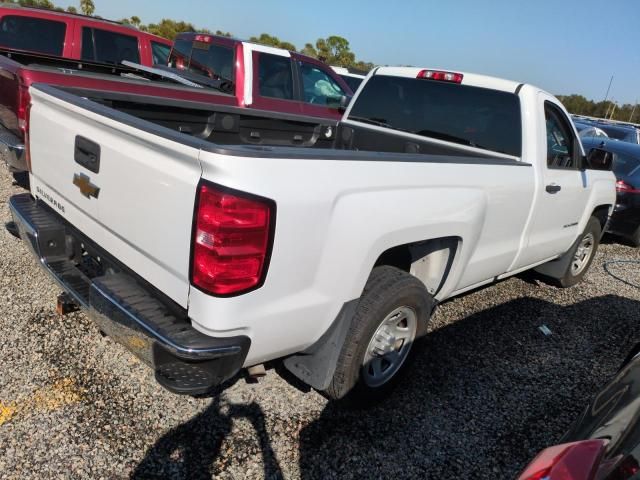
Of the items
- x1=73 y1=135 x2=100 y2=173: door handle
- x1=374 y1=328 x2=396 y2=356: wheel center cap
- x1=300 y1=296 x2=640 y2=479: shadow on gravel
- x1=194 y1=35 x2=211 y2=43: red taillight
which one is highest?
x1=194 y1=35 x2=211 y2=43: red taillight

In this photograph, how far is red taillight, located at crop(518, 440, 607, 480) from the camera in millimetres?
1240

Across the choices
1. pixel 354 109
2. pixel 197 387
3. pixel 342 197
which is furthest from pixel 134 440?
pixel 354 109

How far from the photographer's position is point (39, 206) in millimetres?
3176

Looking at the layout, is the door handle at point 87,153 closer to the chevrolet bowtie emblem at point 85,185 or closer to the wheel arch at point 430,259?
the chevrolet bowtie emblem at point 85,185

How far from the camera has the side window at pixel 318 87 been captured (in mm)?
7574

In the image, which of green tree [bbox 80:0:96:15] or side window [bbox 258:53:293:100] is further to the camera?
green tree [bbox 80:0:96:15]

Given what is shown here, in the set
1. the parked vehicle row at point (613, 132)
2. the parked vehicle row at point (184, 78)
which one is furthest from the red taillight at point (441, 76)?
the parked vehicle row at point (613, 132)

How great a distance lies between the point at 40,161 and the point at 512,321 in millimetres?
3917

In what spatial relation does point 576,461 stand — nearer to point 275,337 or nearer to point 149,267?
point 275,337

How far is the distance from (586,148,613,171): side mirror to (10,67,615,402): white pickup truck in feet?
2.96

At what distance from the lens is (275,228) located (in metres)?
1.98

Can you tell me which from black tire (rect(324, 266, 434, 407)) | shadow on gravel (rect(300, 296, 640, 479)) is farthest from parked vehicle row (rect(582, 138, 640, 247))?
black tire (rect(324, 266, 434, 407))

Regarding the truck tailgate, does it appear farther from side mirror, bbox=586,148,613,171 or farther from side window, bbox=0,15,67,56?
side window, bbox=0,15,67,56

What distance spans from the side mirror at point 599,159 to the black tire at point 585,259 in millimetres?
751
